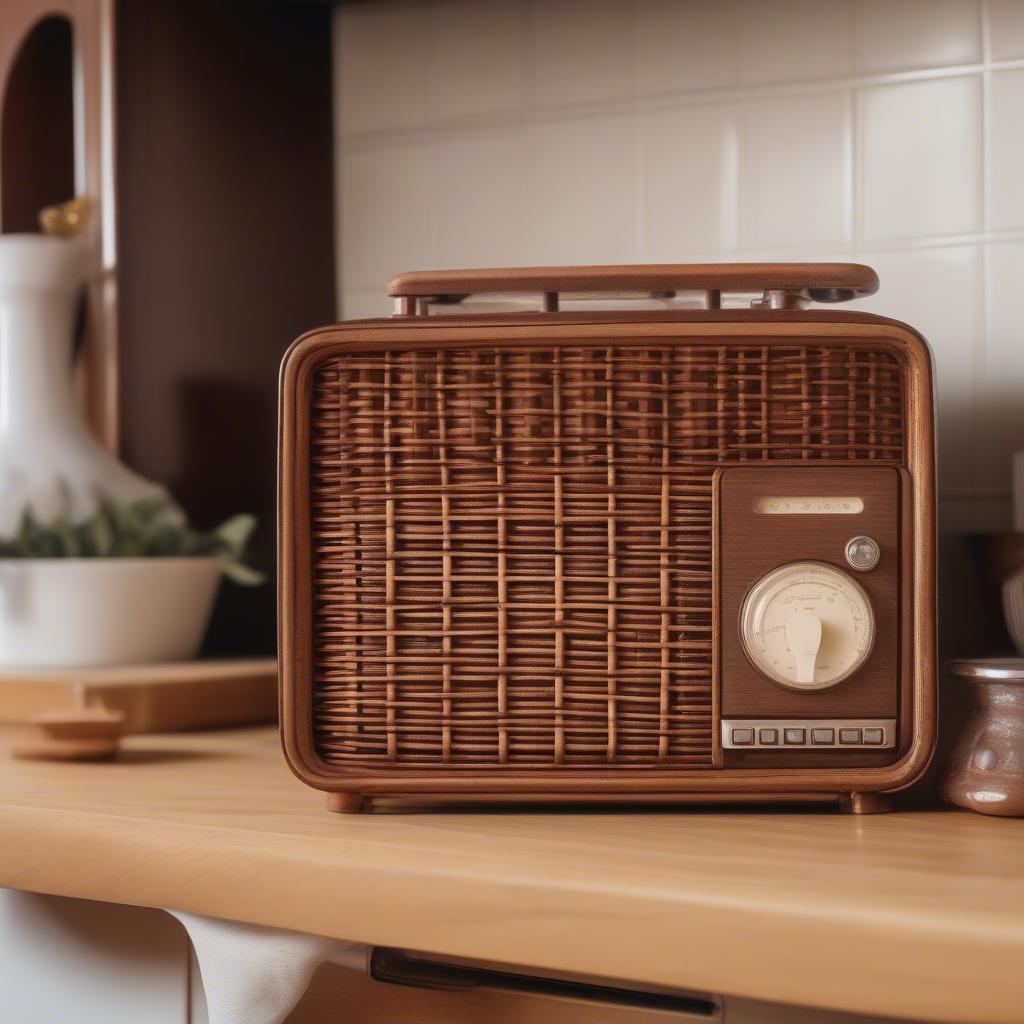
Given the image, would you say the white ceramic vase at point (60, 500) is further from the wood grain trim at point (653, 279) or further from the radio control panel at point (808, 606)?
the radio control panel at point (808, 606)

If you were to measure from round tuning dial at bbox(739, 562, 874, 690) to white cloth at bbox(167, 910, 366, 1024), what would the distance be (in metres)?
0.28

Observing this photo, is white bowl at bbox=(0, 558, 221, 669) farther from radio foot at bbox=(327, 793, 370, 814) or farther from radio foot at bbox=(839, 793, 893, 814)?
radio foot at bbox=(839, 793, 893, 814)

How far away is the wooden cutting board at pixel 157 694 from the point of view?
0.96 meters

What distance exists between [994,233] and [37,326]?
88cm

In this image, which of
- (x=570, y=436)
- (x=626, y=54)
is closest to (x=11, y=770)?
(x=570, y=436)

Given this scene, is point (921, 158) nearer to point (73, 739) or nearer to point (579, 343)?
point (579, 343)

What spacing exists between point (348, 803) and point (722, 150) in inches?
28.6

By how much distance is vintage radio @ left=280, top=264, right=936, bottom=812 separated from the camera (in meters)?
0.67

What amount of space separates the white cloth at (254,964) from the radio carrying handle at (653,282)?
36 cm

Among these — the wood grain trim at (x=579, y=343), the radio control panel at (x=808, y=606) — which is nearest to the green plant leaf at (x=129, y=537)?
the wood grain trim at (x=579, y=343)

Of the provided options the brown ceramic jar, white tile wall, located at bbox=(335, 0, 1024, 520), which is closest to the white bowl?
white tile wall, located at bbox=(335, 0, 1024, 520)

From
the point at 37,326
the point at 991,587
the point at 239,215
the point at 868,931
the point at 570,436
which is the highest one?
the point at 239,215

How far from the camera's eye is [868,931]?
1.66 feet

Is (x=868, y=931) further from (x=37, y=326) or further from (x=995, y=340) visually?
(x=37, y=326)
